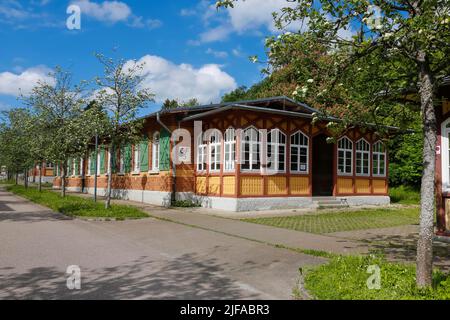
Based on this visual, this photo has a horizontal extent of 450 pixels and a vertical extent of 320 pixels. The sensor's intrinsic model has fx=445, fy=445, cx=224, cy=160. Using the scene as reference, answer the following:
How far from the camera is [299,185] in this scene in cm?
1920

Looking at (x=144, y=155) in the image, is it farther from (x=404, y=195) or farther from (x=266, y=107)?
(x=404, y=195)

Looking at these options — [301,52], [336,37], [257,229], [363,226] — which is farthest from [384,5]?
[363,226]

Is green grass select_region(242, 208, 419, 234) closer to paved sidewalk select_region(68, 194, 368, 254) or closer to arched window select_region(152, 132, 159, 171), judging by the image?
paved sidewalk select_region(68, 194, 368, 254)

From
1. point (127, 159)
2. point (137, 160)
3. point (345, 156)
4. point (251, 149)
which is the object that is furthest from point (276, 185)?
point (127, 159)

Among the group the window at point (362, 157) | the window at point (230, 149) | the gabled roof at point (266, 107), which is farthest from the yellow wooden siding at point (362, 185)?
the window at point (230, 149)

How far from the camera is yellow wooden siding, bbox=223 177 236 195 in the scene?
17331 mm

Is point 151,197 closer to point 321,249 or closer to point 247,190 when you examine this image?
point 247,190

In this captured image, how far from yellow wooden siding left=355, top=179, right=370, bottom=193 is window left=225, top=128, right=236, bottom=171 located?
747cm

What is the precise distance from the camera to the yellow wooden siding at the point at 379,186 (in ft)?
74.3

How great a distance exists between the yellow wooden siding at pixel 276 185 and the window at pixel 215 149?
224 centimetres

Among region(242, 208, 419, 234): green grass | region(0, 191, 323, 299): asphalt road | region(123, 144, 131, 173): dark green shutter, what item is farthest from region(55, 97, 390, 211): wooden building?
region(0, 191, 323, 299): asphalt road

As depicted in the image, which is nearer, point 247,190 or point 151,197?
point 247,190

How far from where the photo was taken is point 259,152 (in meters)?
17.9
